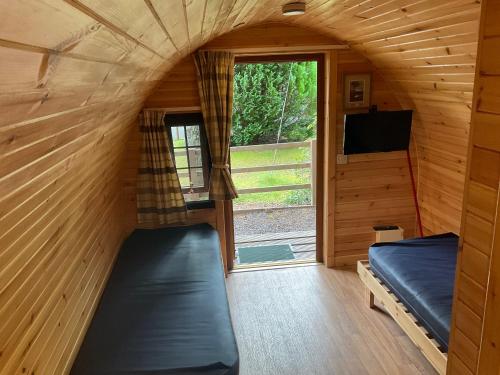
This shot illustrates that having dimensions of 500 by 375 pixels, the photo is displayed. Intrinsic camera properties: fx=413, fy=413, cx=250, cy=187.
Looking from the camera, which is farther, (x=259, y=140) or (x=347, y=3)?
(x=259, y=140)

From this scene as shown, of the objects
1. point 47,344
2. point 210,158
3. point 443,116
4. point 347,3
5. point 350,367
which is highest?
point 347,3

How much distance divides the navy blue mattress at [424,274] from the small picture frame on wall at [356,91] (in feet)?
4.22

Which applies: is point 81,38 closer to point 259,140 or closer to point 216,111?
point 216,111

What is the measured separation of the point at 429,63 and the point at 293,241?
2.79 meters

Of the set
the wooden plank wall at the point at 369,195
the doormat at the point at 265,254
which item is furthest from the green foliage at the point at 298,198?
the wooden plank wall at the point at 369,195

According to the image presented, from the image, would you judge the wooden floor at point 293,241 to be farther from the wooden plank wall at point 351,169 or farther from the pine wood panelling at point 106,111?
the pine wood panelling at point 106,111

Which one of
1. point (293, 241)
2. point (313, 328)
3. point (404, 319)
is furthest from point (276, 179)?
point (404, 319)

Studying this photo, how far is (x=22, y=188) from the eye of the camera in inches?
46.3

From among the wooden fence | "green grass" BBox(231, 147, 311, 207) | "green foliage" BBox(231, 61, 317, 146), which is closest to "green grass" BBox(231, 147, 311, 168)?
"green grass" BBox(231, 147, 311, 207)

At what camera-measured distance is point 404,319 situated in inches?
110

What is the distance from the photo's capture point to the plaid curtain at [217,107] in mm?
3514

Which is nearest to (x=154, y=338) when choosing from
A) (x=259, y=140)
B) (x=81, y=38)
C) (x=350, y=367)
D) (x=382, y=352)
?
(x=350, y=367)

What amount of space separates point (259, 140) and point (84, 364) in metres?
5.87

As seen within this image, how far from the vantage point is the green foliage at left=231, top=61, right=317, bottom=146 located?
23.3 feet
